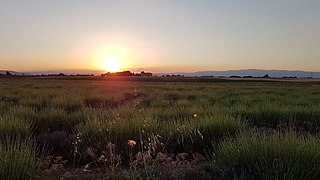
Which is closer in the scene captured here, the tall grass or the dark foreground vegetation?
the tall grass

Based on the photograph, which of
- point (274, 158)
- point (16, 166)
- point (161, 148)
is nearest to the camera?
point (16, 166)

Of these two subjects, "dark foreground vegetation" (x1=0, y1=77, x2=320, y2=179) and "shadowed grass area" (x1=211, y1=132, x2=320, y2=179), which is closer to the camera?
"shadowed grass area" (x1=211, y1=132, x2=320, y2=179)

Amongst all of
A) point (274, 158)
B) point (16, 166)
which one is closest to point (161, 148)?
point (274, 158)

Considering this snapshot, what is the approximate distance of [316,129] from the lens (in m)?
10.6

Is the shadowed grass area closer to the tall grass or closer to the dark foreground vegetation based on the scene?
the dark foreground vegetation

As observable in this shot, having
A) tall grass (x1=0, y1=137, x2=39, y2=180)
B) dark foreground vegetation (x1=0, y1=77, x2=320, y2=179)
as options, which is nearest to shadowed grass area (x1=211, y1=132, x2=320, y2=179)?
dark foreground vegetation (x1=0, y1=77, x2=320, y2=179)

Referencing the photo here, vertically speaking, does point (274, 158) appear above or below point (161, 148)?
above

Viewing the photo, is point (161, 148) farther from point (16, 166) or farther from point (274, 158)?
point (16, 166)

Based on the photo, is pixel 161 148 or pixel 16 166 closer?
pixel 16 166

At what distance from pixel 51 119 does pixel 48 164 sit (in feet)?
15.3

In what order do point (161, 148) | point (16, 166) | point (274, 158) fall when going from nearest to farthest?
point (16, 166)
point (274, 158)
point (161, 148)

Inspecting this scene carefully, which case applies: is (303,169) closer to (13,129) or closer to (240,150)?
(240,150)

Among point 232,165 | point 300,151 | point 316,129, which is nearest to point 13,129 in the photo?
point 232,165

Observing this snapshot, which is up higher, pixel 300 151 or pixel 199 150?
pixel 300 151
